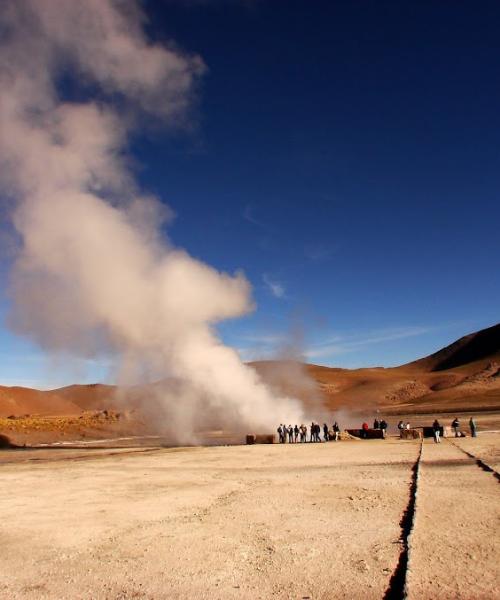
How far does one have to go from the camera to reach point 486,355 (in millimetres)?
135750

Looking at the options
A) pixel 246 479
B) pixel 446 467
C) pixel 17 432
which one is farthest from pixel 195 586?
pixel 17 432

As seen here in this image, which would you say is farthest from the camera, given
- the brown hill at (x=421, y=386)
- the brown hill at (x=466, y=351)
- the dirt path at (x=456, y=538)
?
the brown hill at (x=466, y=351)

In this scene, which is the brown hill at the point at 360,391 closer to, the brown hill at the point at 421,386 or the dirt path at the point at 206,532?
the brown hill at the point at 421,386

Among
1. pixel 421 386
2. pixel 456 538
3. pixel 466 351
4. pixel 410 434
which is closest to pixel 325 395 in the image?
pixel 421 386

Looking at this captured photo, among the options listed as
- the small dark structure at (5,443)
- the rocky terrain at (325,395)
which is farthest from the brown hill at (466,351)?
the small dark structure at (5,443)

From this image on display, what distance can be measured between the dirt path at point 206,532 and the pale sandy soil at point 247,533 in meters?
0.03

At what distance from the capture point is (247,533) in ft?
35.3

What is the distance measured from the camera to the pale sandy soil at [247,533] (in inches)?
310

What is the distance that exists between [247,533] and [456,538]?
385cm

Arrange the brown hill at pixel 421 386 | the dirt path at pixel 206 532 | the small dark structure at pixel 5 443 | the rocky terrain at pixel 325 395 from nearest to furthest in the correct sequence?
the dirt path at pixel 206 532
the small dark structure at pixel 5 443
the rocky terrain at pixel 325 395
the brown hill at pixel 421 386

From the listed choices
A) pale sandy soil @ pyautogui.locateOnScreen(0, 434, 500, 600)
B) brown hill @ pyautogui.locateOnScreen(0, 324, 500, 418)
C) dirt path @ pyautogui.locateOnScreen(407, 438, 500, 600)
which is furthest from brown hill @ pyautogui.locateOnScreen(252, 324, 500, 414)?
dirt path @ pyautogui.locateOnScreen(407, 438, 500, 600)

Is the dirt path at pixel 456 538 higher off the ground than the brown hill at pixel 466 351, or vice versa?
the brown hill at pixel 466 351

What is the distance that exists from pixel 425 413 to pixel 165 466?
49.0 metres

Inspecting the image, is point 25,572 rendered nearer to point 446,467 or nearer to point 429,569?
point 429,569
